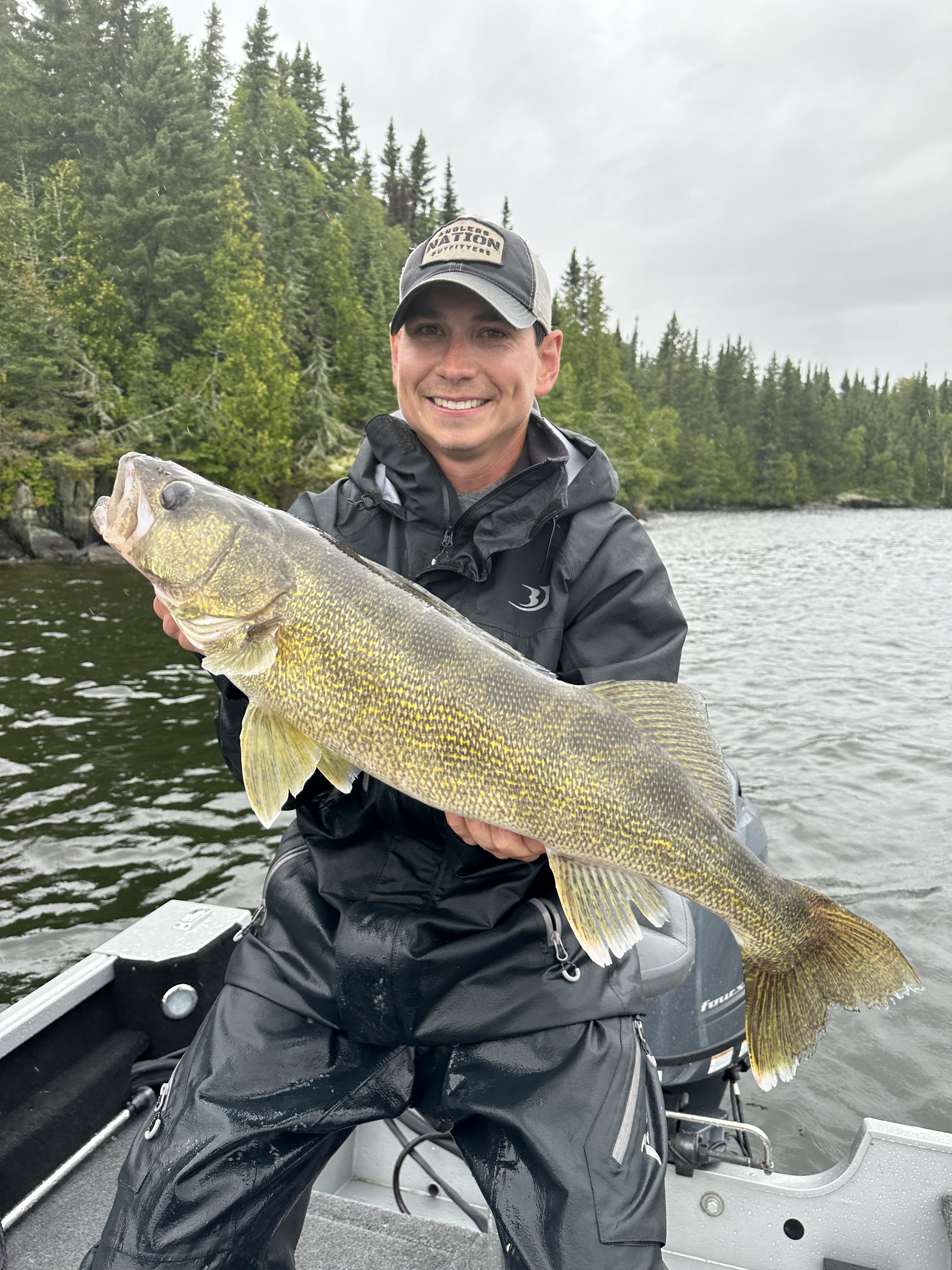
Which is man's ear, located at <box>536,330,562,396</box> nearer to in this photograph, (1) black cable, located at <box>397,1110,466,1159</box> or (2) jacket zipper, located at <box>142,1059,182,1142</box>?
(2) jacket zipper, located at <box>142,1059,182,1142</box>

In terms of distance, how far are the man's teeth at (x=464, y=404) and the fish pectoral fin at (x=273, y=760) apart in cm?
120

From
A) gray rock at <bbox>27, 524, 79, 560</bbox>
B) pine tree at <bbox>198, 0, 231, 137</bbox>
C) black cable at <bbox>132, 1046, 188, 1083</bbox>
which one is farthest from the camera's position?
pine tree at <bbox>198, 0, 231, 137</bbox>

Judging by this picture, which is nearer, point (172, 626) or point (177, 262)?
point (172, 626)

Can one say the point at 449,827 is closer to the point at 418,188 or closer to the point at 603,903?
the point at 603,903

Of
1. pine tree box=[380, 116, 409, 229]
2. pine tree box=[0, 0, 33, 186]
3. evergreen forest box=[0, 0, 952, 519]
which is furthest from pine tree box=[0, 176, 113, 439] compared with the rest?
pine tree box=[380, 116, 409, 229]

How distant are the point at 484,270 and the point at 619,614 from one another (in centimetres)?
127

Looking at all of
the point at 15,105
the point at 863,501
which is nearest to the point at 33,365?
the point at 15,105

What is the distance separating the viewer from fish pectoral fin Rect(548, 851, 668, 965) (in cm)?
233

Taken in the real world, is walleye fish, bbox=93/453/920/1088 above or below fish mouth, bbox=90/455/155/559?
below

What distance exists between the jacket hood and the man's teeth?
173 millimetres

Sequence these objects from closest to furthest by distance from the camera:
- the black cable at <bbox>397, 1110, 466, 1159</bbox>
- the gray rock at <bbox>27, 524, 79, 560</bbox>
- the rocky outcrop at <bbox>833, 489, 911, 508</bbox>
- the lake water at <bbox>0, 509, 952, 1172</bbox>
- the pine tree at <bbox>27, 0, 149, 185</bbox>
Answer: the black cable at <bbox>397, 1110, 466, 1159</bbox> < the lake water at <bbox>0, 509, 952, 1172</bbox> < the gray rock at <bbox>27, 524, 79, 560</bbox> < the pine tree at <bbox>27, 0, 149, 185</bbox> < the rocky outcrop at <bbox>833, 489, 911, 508</bbox>

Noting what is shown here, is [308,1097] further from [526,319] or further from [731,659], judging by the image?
[731,659]

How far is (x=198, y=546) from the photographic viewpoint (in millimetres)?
2625

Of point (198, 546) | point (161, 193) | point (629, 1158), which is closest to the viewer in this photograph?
point (629, 1158)
